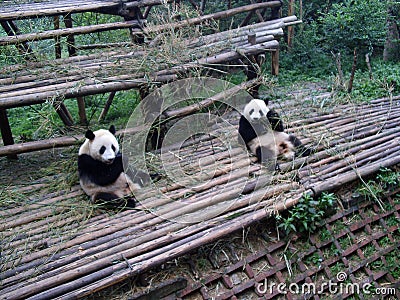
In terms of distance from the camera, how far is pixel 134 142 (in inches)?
179

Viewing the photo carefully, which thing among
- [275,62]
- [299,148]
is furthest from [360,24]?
[299,148]

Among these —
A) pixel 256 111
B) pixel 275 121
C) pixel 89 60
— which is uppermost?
pixel 89 60

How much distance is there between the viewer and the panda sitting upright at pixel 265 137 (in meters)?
4.27

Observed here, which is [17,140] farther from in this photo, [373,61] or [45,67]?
[373,61]

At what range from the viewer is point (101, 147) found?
12.5 feet

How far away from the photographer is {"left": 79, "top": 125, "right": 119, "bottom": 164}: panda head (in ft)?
12.4

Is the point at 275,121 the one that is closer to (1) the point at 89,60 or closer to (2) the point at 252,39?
(2) the point at 252,39

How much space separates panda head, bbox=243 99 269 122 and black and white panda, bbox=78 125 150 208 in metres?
1.54

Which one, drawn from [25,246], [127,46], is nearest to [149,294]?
[25,246]

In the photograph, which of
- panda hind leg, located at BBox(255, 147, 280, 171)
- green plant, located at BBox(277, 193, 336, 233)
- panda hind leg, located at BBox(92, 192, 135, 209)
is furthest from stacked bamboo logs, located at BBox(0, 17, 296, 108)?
green plant, located at BBox(277, 193, 336, 233)

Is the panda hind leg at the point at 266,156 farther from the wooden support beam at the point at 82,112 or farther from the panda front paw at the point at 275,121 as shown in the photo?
the wooden support beam at the point at 82,112

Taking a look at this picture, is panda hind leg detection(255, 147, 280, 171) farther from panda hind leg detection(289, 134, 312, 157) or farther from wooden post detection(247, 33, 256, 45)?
wooden post detection(247, 33, 256, 45)

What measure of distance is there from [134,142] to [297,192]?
1952mm

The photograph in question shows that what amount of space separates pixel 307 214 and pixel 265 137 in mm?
1213
